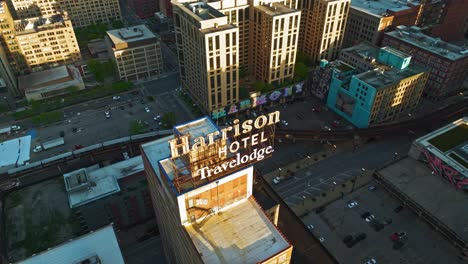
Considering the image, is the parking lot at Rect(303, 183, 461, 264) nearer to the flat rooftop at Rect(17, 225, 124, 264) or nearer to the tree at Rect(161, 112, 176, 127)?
the flat rooftop at Rect(17, 225, 124, 264)

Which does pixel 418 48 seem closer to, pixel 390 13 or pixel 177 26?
pixel 390 13

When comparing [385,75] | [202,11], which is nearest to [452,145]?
[385,75]

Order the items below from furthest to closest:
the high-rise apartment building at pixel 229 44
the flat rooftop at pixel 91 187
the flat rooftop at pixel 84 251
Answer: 1. the high-rise apartment building at pixel 229 44
2. the flat rooftop at pixel 91 187
3. the flat rooftop at pixel 84 251

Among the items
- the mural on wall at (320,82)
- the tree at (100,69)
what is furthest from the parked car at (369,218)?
the tree at (100,69)

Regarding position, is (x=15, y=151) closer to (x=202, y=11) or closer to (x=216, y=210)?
(x=202, y=11)

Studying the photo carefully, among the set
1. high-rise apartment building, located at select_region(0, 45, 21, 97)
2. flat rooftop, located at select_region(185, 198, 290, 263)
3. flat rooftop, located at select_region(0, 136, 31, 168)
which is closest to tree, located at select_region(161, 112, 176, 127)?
flat rooftop, located at select_region(0, 136, 31, 168)

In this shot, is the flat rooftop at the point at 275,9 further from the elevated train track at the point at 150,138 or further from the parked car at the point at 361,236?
the parked car at the point at 361,236

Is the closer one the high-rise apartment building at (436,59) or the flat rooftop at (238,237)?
the flat rooftop at (238,237)
